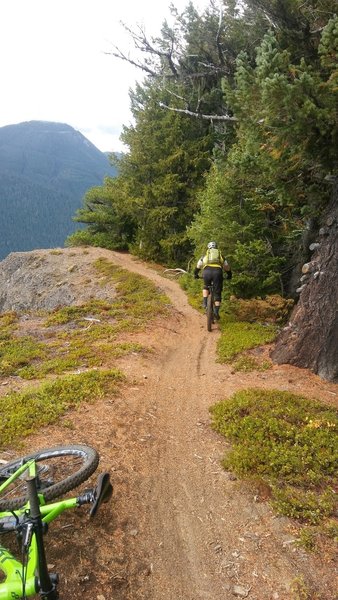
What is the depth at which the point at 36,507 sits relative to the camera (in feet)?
9.73

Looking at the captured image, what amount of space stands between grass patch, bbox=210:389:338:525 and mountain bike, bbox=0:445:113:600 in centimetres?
224

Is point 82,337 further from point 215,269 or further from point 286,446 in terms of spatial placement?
point 286,446

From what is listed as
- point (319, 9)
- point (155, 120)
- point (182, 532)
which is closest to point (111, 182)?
point (155, 120)

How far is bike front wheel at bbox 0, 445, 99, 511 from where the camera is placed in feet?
13.5

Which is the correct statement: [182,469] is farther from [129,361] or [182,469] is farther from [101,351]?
[101,351]

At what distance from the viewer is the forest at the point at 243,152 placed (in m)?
7.58

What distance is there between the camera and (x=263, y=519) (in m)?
4.62

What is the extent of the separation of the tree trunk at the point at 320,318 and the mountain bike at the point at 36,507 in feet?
19.7

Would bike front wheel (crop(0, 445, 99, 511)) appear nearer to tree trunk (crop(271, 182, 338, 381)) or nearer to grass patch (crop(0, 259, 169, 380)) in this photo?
grass patch (crop(0, 259, 169, 380))

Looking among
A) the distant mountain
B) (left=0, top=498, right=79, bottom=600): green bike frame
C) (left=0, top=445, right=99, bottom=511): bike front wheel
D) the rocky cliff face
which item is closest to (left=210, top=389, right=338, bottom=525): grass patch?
(left=0, top=445, right=99, bottom=511): bike front wheel

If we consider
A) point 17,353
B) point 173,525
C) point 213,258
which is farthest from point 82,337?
point 173,525

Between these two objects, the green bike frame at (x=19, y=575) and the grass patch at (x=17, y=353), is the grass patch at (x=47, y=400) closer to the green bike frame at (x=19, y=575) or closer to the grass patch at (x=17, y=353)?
the grass patch at (x=17, y=353)

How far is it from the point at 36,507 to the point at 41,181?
487 feet

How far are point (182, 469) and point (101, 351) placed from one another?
537 cm
